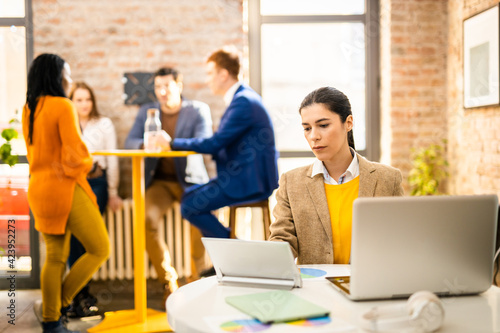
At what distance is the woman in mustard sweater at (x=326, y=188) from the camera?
5.92ft

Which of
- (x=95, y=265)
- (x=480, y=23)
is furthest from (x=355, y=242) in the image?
(x=480, y=23)

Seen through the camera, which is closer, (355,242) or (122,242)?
(355,242)

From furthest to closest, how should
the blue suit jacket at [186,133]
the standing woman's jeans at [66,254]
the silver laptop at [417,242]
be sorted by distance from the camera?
1. the blue suit jacket at [186,133]
2. the standing woman's jeans at [66,254]
3. the silver laptop at [417,242]

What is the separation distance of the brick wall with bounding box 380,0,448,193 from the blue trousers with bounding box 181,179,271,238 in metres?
1.38

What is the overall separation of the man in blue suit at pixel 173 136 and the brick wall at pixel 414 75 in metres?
1.49

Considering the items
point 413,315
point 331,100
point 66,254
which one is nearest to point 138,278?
point 66,254

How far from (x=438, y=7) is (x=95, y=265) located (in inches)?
125

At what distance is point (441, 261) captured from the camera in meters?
1.19

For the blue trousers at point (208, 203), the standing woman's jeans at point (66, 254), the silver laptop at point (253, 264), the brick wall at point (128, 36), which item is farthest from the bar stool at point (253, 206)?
the silver laptop at point (253, 264)

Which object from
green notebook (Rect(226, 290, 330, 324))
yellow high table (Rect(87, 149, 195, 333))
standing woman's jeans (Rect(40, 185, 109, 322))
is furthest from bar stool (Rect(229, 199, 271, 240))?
green notebook (Rect(226, 290, 330, 324))

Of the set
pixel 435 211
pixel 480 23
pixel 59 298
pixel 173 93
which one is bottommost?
pixel 59 298

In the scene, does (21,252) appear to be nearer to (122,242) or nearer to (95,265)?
(122,242)

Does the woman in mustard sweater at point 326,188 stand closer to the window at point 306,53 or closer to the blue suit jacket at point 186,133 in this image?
the blue suit jacket at point 186,133

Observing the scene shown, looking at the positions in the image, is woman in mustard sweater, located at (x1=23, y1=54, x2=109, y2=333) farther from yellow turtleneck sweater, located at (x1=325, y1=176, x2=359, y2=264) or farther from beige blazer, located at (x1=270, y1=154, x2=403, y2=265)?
yellow turtleneck sweater, located at (x1=325, y1=176, x2=359, y2=264)
